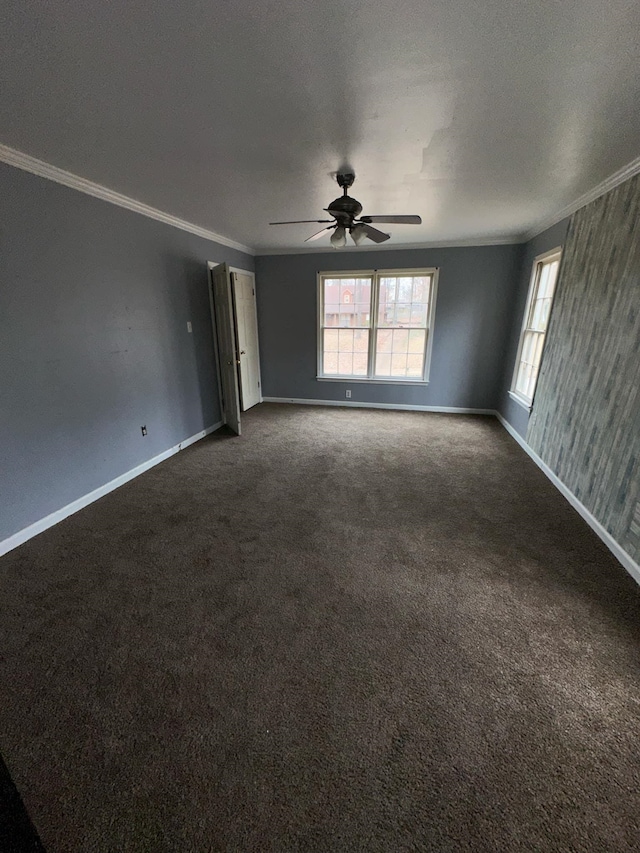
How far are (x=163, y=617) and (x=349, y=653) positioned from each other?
0.97 metres

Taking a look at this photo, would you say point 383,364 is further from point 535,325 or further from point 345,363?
point 535,325

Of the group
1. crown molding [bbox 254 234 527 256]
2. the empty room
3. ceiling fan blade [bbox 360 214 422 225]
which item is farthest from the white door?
ceiling fan blade [bbox 360 214 422 225]

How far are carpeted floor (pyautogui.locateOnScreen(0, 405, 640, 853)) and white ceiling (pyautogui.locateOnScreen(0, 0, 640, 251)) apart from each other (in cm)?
247

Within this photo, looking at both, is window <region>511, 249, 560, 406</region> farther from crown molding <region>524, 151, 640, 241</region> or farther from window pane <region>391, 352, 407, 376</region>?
window pane <region>391, 352, 407, 376</region>

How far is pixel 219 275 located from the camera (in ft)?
12.9

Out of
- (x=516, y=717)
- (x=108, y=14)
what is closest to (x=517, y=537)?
(x=516, y=717)

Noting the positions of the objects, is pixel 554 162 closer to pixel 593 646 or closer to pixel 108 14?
pixel 108 14

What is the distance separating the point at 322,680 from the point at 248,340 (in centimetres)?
474

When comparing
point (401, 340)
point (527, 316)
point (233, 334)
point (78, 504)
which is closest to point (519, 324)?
point (527, 316)

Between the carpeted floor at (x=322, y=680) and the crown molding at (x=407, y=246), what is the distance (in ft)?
11.8

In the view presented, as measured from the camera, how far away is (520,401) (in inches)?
160

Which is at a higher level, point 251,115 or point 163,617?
point 251,115

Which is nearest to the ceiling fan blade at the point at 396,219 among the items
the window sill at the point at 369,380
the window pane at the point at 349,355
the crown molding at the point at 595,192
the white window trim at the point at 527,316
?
the crown molding at the point at 595,192

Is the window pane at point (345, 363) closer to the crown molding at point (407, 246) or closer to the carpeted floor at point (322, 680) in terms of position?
the crown molding at point (407, 246)
